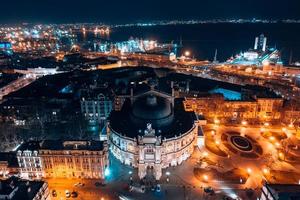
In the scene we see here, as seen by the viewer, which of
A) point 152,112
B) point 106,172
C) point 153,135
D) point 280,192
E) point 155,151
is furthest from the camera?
point 152,112

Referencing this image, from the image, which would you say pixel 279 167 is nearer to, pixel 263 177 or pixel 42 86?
pixel 263 177

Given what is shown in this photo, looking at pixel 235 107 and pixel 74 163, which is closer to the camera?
pixel 74 163

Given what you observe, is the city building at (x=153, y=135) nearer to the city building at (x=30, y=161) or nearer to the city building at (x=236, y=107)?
Answer: the city building at (x=236, y=107)

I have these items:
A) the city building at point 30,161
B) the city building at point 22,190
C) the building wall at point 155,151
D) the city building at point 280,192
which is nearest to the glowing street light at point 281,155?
the city building at point 280,192

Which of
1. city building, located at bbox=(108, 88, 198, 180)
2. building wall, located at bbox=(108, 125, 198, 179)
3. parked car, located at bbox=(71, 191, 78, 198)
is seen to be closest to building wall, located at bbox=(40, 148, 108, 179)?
parked car, located at bbox=(71, 191, 78, 198)

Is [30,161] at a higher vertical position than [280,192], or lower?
lower

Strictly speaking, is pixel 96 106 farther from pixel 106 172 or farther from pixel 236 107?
pixel 236 107

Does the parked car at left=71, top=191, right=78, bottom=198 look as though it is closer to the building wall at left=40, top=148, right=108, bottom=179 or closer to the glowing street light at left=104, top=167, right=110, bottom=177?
the building wall at left=40, top=148, right=108, bottom=179

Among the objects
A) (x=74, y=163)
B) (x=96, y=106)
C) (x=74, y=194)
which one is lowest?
(x=74, y=194)

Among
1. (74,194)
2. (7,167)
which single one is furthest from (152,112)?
(7,167)
